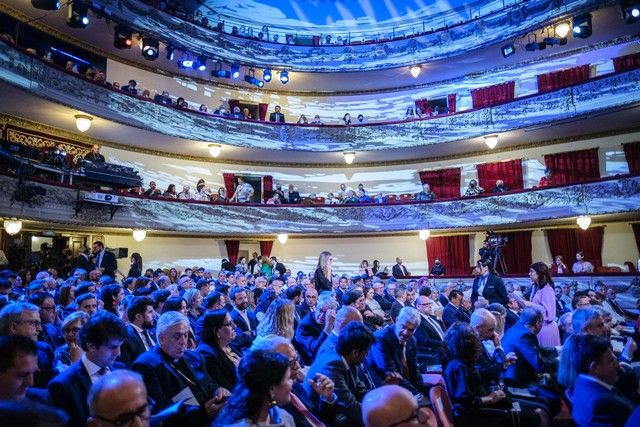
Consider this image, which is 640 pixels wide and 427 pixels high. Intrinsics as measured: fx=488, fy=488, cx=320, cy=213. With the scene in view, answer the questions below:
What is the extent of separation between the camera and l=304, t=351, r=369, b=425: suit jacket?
3061 mm

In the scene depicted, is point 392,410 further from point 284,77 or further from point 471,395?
point 284,77

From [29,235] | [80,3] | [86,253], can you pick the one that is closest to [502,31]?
[80,3]

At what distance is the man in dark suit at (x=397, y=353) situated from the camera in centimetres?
417

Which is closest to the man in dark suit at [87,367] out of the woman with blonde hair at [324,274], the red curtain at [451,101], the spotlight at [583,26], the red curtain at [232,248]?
the woman with blonde hair at [324,274]

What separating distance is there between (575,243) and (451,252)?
379 centimetres

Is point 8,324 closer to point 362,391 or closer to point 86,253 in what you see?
point 362,391

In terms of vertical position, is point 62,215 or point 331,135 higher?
point 331,135

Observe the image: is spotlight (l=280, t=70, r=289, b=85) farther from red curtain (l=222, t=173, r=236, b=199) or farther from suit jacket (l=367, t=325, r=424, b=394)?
suit jacket (l=367, t=325, r=424, b=394)

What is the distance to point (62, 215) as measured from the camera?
1145 cm

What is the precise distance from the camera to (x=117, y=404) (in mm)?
1878

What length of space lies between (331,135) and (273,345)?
15402 mm

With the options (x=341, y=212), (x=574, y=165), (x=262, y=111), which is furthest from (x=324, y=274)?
(x=262, y=111)

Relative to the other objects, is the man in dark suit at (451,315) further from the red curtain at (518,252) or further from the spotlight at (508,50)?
the spotlight at (508,50)

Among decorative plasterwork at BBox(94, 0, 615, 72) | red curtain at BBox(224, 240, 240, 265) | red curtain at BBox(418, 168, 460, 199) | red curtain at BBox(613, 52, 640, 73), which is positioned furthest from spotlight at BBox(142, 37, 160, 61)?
red curtain at BBox(613, 52, 640, 73)
